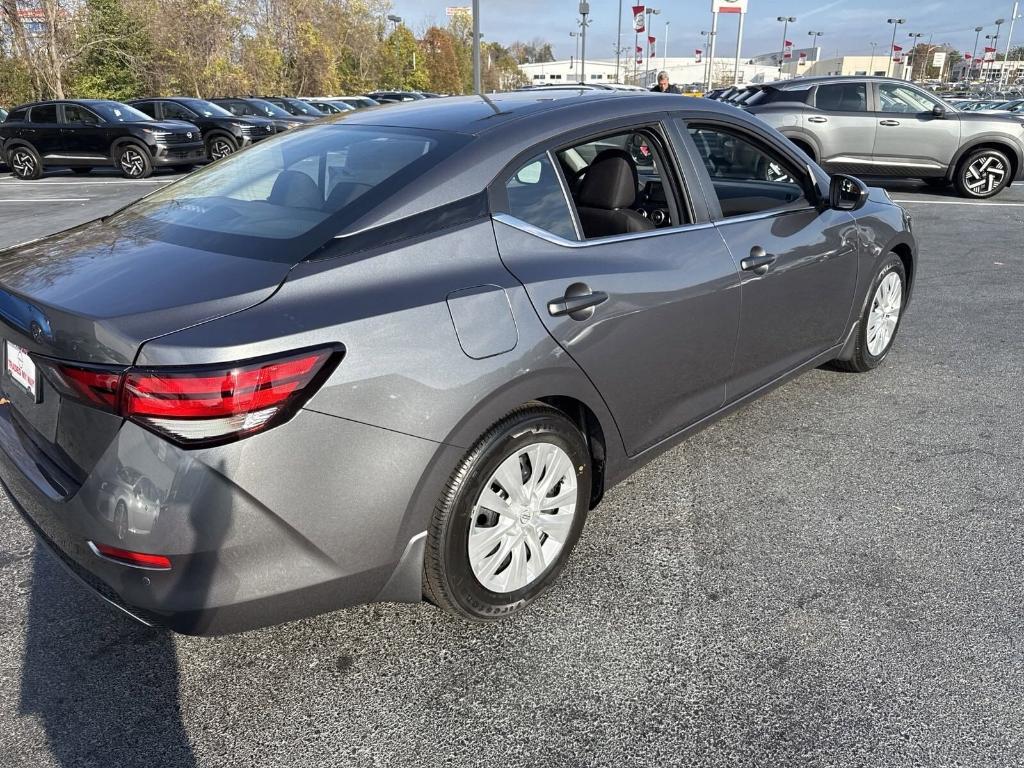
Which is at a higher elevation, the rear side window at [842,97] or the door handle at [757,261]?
the rear side window at [842,97]

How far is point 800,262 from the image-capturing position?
3.61m

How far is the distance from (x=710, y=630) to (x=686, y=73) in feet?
478

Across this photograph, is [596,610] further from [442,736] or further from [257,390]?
[257,390]

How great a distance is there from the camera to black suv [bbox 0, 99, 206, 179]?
15.8 meters

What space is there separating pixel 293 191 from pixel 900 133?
467 inches

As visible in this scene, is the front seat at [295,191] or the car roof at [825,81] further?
the car roof at [825,81]

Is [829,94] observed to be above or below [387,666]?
above

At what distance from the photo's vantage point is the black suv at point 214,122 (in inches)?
712

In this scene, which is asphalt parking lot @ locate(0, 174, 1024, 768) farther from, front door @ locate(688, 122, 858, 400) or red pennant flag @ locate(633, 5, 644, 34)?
red pennant flag @ locate(633, 5, 644, 34)

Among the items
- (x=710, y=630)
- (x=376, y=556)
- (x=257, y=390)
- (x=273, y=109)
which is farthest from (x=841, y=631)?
(x=273, y=109)

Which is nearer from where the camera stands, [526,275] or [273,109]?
[526,275]

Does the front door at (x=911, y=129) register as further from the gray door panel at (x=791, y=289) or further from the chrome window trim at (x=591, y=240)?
the chrome window trim at (x=591, y=240)

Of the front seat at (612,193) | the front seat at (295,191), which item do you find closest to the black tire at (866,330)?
the front seat at (612,193)

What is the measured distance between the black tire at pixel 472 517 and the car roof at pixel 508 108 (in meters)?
1.01
